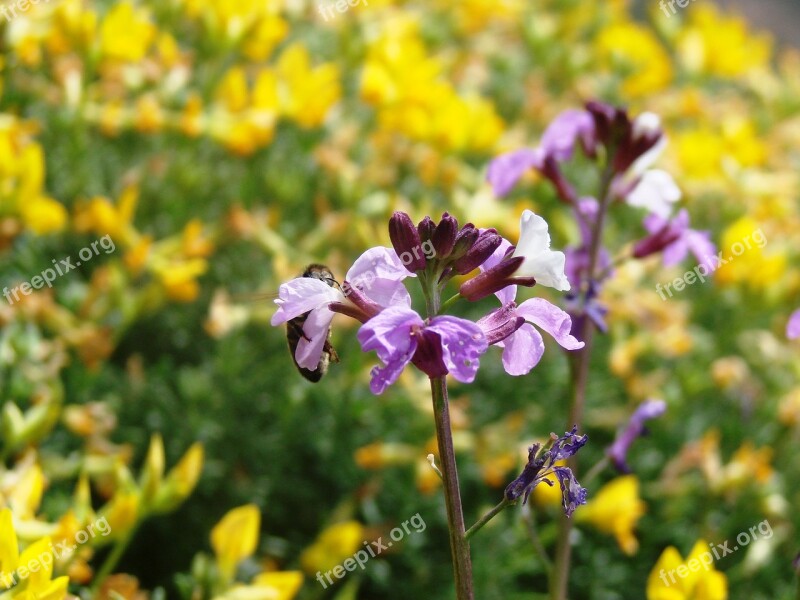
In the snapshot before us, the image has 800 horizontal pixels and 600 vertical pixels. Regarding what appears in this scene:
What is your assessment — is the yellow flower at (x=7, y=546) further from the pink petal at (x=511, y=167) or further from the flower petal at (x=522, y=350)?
the pink petal at (x=511, y=167)

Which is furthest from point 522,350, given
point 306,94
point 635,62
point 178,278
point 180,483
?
point 635,62

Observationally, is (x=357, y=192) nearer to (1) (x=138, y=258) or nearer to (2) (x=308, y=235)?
(2) (x=308, y=235)

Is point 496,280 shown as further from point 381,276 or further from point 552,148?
point 552,148

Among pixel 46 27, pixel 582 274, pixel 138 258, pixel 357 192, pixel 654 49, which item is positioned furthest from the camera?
pixel 654 49

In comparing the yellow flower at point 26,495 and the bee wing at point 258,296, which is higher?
the bee wing at point 258,296

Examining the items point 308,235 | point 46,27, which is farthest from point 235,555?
point 46,27

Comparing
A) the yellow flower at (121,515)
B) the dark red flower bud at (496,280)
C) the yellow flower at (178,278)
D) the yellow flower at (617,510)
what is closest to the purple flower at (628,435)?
the yellow flower at (617,510)

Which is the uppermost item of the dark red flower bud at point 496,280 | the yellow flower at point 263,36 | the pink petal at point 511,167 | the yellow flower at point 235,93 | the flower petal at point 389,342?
the yellow flower at point 263,36
